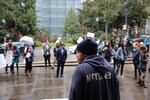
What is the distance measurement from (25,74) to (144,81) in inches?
237

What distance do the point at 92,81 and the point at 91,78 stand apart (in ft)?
0.12

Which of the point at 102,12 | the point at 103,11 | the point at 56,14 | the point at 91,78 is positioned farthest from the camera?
the point at 56,14

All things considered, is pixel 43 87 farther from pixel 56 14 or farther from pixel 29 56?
pixel 56 14

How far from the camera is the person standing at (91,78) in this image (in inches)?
160

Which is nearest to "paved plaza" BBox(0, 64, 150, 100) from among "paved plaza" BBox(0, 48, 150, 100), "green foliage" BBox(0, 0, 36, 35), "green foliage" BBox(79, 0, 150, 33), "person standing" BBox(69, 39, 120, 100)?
"paved plaza" BBox(0, 48, 150, 100)

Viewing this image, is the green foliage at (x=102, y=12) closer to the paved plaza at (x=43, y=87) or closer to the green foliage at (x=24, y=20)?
the green foliage at (x=24, y=20)

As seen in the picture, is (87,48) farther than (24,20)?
No

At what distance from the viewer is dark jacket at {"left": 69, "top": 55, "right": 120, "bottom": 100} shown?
160 inches

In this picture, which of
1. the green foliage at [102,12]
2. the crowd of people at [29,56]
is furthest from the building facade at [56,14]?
the crowd of people at [29,56]

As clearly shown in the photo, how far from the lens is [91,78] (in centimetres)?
406

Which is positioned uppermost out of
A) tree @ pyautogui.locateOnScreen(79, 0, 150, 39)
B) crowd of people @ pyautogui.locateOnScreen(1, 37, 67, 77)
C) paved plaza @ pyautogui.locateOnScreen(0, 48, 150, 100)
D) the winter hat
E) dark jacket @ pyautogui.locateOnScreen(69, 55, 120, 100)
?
tree @ pyautogui.locateOnScreen(79, 0, 150, 39)

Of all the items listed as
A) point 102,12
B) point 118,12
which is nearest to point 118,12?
point 118,12

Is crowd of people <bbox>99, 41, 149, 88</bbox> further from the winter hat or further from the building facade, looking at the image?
the building facade

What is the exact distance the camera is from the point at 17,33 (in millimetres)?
53969
